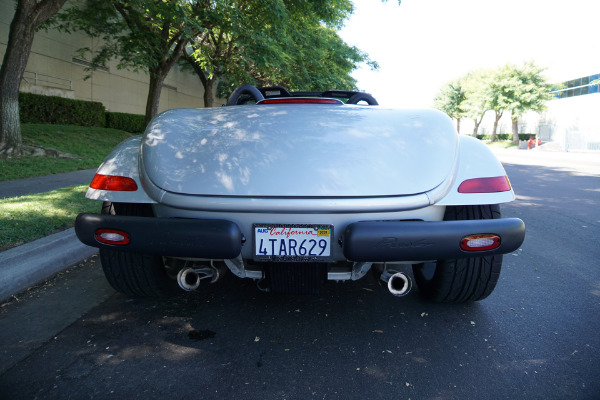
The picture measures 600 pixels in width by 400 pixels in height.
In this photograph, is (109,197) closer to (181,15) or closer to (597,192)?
(181,15)

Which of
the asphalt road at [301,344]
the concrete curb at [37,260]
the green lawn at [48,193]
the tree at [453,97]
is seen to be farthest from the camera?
the tree at [453,97]

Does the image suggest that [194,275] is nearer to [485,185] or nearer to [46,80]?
[485,185]

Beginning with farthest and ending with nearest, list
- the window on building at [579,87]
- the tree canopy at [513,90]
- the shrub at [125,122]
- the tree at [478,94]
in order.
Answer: the tree at [478,94], the tree canopy at [513,90], the window on building at [579,87], the shrub at [125,122]

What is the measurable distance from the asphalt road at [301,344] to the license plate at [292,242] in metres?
0.51

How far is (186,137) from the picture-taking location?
7.27 ft

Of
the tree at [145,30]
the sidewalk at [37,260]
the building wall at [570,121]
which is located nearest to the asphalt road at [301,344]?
the sidewalk at [37,260]

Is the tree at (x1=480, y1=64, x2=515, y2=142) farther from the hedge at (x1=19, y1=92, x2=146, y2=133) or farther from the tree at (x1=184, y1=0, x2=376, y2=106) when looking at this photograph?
the hedge at (x1=19, y1=92, x2=146, y2=133)

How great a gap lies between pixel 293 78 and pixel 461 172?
14.9m

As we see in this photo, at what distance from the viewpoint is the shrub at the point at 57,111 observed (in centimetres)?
1430

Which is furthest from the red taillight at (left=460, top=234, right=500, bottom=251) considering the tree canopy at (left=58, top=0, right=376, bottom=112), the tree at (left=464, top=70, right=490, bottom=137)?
the tree at (left=464, top=70, right=490, bottom=137)

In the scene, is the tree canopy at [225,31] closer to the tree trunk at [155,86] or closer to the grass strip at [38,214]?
the tree trunk at [155,86]

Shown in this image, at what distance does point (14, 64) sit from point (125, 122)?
40.7ft

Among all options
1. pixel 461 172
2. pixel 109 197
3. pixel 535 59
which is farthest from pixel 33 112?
pixel 535 59

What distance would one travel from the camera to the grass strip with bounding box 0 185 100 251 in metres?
3.25
